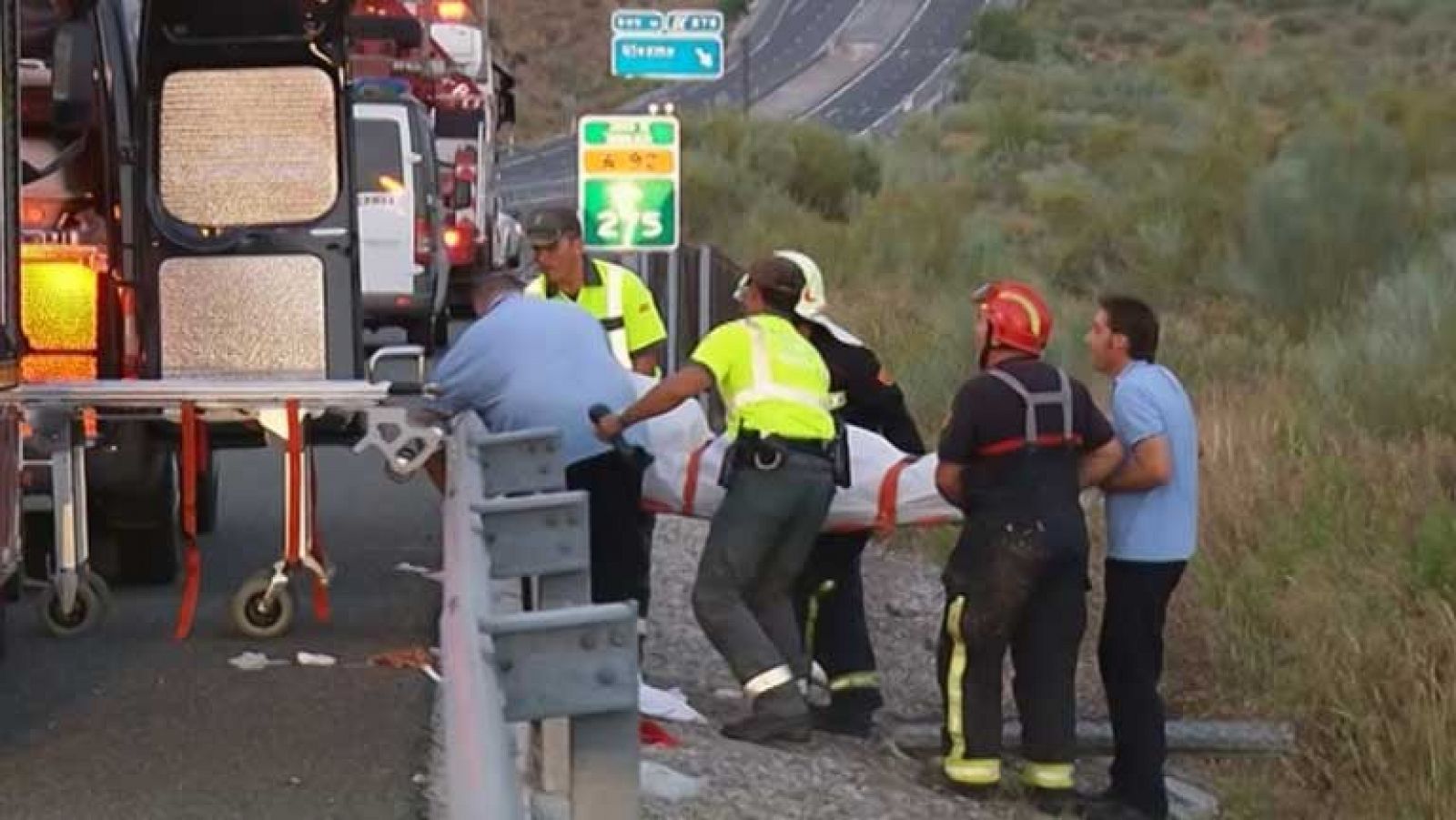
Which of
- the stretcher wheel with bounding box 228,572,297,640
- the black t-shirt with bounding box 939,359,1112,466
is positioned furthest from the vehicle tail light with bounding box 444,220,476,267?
the black t-shirt with bounding box 939,359,1112,466

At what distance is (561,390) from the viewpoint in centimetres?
959

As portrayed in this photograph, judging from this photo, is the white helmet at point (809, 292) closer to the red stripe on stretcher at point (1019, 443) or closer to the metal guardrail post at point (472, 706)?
the red stripe on stretcher at point (1019, 443)

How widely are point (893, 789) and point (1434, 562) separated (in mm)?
2891

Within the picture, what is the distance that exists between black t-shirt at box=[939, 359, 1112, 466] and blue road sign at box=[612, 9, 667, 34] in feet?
46.3

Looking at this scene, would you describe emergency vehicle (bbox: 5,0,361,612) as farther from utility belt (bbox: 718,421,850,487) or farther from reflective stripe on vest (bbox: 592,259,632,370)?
utility belt (bbox: 718,421,850,487)

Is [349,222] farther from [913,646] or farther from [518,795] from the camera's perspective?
[518,795]

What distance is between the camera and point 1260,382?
17.9 metres

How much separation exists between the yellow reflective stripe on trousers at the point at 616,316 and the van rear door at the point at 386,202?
13.9 m

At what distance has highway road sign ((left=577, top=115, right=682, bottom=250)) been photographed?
18.7 m

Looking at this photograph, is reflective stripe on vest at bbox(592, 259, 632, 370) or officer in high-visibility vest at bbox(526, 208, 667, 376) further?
reflective stripe on vest at bbox(592, 259, 632, 370)

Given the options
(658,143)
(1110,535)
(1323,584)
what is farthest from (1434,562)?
(658,143)

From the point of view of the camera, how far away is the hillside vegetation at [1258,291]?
10172mm

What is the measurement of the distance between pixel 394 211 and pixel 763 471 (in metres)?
16.0

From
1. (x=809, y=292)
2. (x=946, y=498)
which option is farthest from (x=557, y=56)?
(x=946, y=498)
